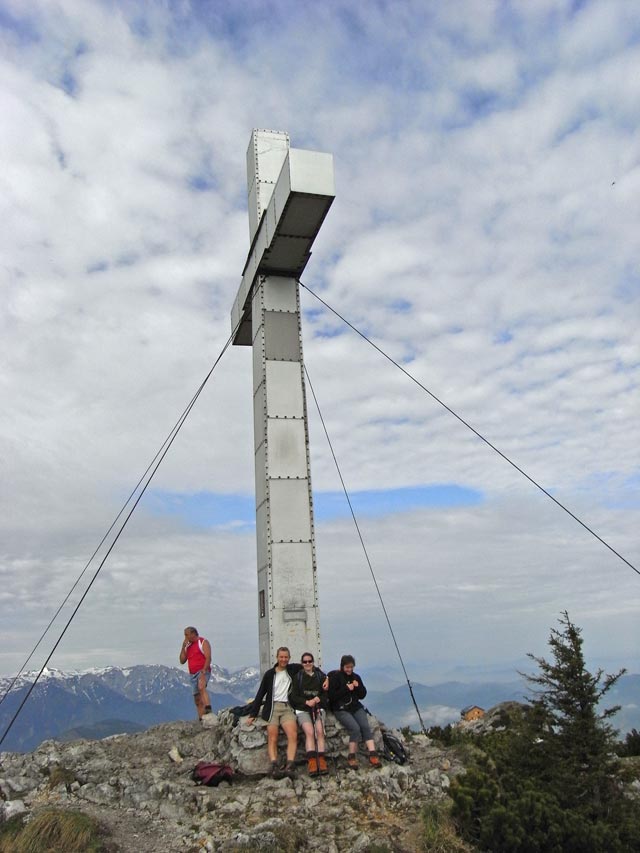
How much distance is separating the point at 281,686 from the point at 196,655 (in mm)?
2169

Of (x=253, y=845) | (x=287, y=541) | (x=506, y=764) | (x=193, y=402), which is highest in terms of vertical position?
(x=193, y=402)

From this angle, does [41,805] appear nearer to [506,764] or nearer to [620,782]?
[506,764]

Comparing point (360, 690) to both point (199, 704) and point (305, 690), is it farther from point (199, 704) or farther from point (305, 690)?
point (199, 704)

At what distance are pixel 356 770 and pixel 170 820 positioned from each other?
2654mm

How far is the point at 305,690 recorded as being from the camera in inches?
371

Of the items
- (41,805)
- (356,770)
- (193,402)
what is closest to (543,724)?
(356,770)

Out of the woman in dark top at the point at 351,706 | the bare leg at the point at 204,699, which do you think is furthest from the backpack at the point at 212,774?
the bare leg at the point at 204,699

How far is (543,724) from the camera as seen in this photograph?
8.80m

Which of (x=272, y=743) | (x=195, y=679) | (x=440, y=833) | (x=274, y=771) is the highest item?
(x=195, y=679)

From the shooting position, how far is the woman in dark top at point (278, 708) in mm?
9008

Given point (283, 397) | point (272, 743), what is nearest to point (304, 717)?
point (272, 743)

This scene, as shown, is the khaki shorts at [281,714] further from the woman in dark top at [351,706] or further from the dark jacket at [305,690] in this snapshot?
the woman in dark top at [351,706]

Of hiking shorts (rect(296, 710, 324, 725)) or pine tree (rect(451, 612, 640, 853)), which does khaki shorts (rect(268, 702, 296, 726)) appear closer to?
hiking shorts (rect(296, 710, 324, 725))

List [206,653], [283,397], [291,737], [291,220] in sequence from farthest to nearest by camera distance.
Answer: [283,397], [291,220], [206,653], [291,737]
